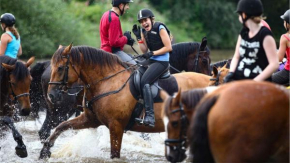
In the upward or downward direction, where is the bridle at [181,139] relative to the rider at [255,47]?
downward

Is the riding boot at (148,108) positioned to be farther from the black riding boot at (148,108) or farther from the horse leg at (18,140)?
the horse leg at (18,140)

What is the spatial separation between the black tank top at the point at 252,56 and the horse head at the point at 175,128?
2.99 ft

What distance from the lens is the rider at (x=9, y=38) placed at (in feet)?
32.4

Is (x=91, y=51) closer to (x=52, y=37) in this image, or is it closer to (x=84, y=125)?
(x=84, y=125)

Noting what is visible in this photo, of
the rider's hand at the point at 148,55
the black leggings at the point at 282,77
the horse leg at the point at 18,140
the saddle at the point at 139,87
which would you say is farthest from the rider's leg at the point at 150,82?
the horse leg at the point at 18,140

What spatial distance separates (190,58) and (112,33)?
6.89 feet

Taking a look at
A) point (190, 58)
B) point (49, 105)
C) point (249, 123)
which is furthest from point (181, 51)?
point (249, 123)

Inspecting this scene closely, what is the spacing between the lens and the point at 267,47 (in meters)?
5.39

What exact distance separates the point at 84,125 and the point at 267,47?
3957 mm

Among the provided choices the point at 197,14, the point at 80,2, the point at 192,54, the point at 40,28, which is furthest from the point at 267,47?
the point at 197,14

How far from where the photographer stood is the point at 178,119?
5.23 meters

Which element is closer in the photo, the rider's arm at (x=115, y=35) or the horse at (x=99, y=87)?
the horse at (x=99, y=87)

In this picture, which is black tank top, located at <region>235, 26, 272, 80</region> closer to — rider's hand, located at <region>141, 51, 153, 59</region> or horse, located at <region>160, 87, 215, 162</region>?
horse, located at <region>160, 87, 215, 162</region>

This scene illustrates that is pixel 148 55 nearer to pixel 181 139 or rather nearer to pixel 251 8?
pixel 251 8
